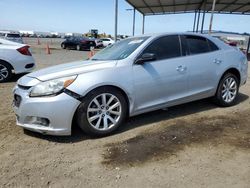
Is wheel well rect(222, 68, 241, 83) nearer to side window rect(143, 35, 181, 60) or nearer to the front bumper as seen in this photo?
side window rect(143, 35, 181, 60)

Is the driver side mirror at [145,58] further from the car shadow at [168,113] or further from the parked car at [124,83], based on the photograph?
the car shadow at [168,113]

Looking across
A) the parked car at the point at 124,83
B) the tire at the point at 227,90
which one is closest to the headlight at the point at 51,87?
the parked car at the point at 124,83

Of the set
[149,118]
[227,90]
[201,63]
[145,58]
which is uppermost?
[145,58]

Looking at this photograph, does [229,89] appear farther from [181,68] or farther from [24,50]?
[24,50]

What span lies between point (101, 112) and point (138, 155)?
93 cm

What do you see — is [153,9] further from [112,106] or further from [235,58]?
[112,106]

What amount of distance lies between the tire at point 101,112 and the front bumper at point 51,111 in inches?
6.3

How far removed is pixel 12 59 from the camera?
27.1 feet

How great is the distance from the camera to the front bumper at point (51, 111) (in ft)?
11.9

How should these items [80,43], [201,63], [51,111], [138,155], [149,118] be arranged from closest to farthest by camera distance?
[138,155], [51,111], [149,118], [201,63], [80,43]

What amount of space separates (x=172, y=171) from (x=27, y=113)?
2.12 m

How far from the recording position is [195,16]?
29.9 m

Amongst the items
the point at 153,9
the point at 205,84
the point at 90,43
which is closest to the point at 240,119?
the point at 205,84

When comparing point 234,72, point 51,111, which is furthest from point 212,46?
point 51,111
